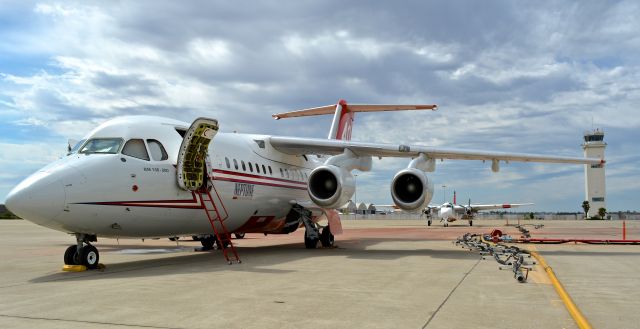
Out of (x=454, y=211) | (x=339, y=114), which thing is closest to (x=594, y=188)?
(x=454, y=211)

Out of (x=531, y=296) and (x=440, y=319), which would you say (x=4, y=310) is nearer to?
(x=440, y=319)

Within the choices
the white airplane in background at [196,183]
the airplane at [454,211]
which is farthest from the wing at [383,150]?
the airplane at [454,211]

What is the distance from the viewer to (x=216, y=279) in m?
8.48

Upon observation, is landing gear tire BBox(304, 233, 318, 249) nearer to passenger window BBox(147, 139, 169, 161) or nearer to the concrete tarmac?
the concrete tarmac

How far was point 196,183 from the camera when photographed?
11.4 meters

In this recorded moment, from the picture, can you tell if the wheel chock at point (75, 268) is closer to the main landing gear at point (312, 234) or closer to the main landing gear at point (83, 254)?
the main landing gear at point (83, 254)

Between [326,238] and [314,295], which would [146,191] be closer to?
[314,295]

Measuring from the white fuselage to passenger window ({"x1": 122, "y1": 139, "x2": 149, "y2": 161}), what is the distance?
0.10 meters

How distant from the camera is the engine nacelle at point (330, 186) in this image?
13617 millimetres

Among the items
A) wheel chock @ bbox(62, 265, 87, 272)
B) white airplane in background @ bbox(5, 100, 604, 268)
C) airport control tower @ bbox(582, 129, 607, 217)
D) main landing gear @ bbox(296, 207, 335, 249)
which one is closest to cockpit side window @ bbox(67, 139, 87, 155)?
white airplane in background @ bbox(5, 100, 604, 268)

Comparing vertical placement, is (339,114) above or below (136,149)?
above

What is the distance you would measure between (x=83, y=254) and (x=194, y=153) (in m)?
2.89

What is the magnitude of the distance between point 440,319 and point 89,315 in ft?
11.8

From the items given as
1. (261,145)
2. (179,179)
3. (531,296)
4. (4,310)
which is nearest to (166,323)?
(4,310)
